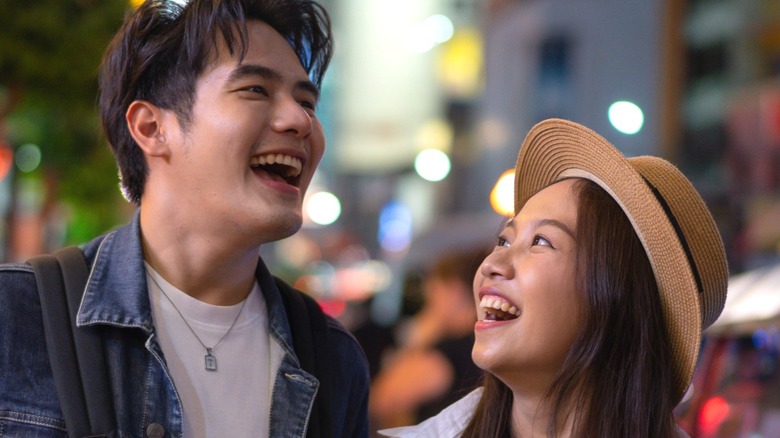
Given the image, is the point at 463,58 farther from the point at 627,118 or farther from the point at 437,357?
the point at 627,118

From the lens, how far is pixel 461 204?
75.2 ft

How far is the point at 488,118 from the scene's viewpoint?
20.1 meters

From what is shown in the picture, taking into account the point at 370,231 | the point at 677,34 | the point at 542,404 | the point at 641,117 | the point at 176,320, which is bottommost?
the point at 370,231

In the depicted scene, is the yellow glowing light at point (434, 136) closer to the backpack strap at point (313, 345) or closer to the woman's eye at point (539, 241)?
the backpack strap at point (313, 345)

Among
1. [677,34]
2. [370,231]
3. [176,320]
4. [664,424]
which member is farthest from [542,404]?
[370,231]

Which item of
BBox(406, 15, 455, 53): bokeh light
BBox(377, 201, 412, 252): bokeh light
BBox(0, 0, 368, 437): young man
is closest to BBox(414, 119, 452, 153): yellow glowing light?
BBox(406, 15, 455, 53): bokeh light

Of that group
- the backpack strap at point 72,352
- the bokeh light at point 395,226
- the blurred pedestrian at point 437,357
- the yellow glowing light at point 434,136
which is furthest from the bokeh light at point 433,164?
the backpack strap at point 72,352

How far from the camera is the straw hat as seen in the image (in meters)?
2.38

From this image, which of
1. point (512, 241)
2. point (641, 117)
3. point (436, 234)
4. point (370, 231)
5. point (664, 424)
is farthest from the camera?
point (370, 231)

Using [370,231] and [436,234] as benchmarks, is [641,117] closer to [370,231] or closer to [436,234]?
[436,234]

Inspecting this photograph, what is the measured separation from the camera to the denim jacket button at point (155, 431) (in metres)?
2.36

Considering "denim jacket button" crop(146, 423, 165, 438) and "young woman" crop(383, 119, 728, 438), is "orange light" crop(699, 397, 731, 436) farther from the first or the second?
"denim jacket button" crop(146, 423, 165, 438)

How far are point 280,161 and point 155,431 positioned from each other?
78cm

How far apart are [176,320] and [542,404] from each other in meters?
1.00
